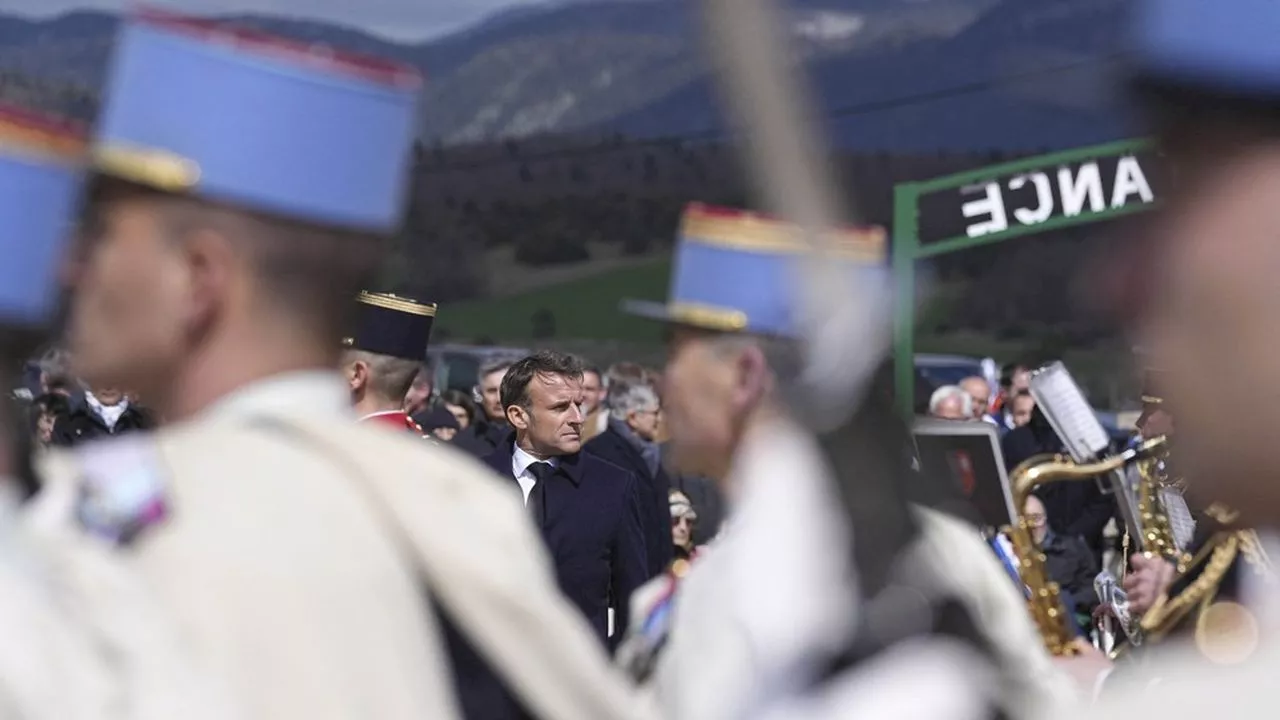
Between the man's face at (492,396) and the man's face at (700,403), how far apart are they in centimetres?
687

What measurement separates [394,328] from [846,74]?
1883cm

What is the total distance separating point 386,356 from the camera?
561cm

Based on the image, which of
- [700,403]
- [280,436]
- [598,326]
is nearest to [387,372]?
[700,403]

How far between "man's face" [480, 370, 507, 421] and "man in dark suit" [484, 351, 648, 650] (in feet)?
8.44

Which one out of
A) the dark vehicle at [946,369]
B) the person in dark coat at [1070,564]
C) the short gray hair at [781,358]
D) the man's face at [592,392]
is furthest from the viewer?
the dark vehicle at [946,369]

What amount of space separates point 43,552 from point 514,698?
1.99ft

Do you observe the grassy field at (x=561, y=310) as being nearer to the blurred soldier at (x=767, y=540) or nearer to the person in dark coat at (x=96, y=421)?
the person in dark coat at (x=96, y=421)

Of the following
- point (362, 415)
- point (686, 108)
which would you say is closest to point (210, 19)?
point (362, 415)

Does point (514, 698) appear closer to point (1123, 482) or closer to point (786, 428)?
point (786, 428)

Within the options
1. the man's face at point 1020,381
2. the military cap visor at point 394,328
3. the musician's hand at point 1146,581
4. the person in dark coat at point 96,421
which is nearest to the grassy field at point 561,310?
the man's face at point 1020,381

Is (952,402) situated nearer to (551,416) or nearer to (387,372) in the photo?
(551,416)

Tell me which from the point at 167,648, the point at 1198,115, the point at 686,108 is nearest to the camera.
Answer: the point at 1198,115

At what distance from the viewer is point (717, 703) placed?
2467 millimetres

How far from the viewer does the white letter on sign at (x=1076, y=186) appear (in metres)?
10.5
